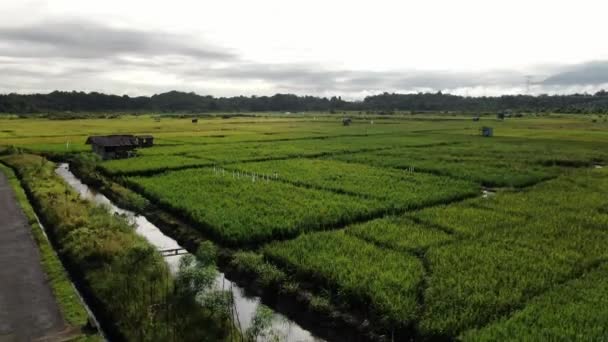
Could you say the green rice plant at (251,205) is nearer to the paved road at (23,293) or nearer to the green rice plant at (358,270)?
the green rice plant at (358,270)

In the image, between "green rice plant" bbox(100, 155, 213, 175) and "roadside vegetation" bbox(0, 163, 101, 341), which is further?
"green rice plant" bbox(100, 155, 213, 175)

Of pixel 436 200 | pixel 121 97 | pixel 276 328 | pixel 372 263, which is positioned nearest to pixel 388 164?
pixel 436 200

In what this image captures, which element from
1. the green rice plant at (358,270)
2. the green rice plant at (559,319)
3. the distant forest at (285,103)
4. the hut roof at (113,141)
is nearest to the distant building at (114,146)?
the hut roof at (113,141)

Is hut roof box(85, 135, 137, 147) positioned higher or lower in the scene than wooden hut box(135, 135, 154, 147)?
higher

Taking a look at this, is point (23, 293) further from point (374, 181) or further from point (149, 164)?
point (149, 164)

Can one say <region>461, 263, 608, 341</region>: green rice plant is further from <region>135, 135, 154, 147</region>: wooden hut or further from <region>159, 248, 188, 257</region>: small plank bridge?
<region>135, 135, 154, 147</region>: wooden hut

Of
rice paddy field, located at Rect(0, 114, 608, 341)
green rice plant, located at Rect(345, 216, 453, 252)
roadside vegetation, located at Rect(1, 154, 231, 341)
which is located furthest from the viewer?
green rice plant, located at Rect(345, 216, 453, 252)

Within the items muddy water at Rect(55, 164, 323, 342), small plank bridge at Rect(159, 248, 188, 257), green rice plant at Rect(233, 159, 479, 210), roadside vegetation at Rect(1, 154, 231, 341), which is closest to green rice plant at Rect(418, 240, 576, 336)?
muddy water at Rect(55, 164, 323, 342)

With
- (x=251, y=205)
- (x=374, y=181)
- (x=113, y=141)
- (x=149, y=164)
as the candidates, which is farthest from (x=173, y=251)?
(x=113, y=141)
